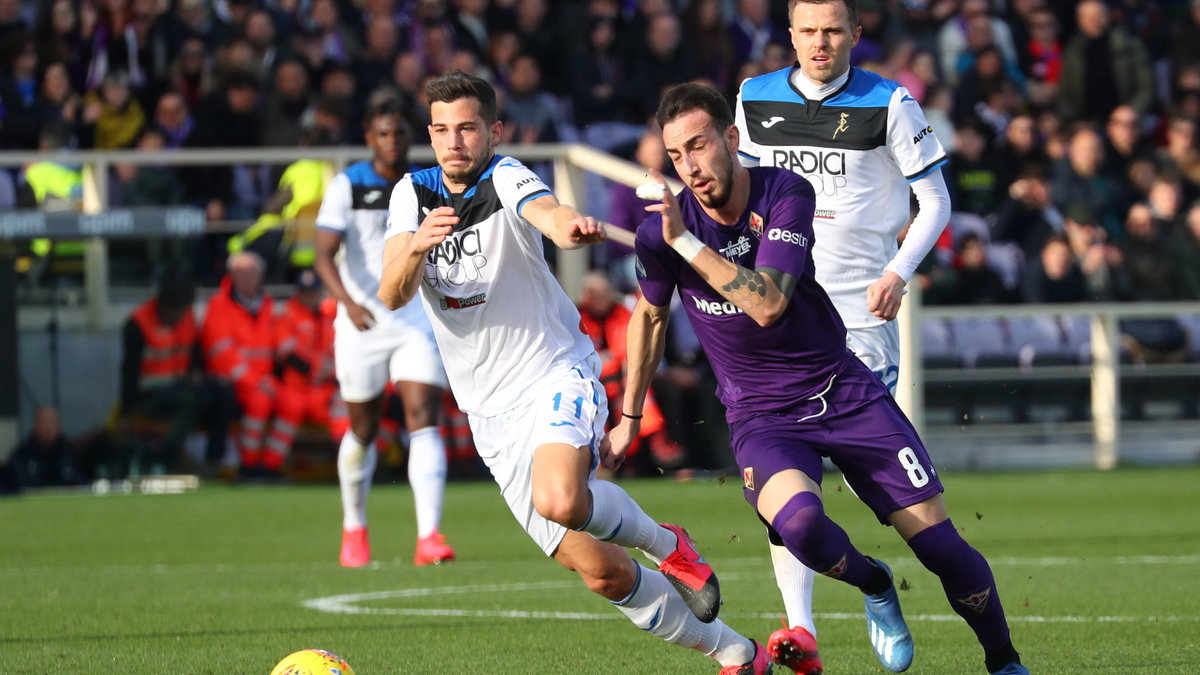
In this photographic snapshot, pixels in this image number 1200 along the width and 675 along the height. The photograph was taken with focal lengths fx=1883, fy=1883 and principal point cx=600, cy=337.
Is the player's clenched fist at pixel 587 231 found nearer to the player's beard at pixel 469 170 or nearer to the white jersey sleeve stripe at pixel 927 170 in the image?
the player's beard at pixel 469 170

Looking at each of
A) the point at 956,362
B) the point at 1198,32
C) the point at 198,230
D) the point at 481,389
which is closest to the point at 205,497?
the point at 198,230

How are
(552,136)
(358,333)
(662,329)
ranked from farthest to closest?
1. (552,136)
2. (358,333)
3. (662,329)

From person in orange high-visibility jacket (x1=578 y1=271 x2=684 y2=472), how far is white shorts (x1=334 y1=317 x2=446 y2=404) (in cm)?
507

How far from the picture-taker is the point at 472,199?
657 cm

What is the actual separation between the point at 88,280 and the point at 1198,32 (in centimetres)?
1347

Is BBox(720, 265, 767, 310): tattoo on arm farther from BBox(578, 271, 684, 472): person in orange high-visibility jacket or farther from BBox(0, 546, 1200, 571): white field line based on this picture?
BBox(578, 271, 684, 472): person in orange high-visibility jacket

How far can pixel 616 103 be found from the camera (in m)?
19.3

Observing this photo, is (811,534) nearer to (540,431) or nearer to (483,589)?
(540,431)

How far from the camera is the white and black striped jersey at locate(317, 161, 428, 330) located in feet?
35.1

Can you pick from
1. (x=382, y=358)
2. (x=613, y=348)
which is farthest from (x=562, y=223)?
(x=613, y=348)

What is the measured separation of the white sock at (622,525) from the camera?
6.17m

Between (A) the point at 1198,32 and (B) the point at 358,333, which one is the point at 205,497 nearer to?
(B) the point at 358,333

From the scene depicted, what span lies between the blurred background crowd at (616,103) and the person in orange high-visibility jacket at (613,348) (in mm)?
31

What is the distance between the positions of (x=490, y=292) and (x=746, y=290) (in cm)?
115
